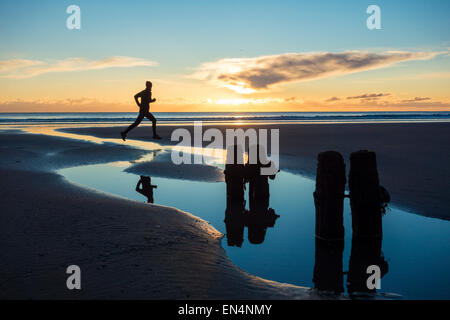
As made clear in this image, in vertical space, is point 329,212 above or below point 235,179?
below

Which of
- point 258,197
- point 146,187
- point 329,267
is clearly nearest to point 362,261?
point 329,267

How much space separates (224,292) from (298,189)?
5532mm

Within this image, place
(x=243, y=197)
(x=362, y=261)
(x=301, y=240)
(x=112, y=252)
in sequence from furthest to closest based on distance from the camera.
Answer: (x=243, y=197) → (x=301, y=240) → (x=362, y=261) → (x=112, y=252)

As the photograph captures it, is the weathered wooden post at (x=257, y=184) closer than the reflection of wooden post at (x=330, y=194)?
No

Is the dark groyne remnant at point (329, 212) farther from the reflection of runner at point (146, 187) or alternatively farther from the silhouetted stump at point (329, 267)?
the reflection of runner at point (146, 187)

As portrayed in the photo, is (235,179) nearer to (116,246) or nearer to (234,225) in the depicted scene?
(234,225)

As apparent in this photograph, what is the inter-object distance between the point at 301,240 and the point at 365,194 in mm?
1233

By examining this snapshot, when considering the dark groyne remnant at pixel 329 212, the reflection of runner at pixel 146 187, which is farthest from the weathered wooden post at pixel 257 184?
the reflection of runner at pixel 146 187

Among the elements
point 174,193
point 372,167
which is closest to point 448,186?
point 372,167

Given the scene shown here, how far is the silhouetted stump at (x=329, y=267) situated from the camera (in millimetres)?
3961

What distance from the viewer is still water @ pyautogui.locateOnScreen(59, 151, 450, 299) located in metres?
4.09

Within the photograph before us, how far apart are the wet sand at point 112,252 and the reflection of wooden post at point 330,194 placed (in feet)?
4.87

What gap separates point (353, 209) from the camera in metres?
5.19
